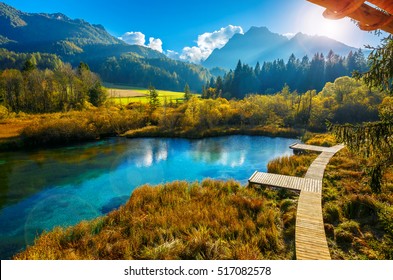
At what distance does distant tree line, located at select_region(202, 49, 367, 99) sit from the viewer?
75688 millimetres

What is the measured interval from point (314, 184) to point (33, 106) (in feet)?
171

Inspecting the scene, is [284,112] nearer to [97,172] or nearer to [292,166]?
[292,166]

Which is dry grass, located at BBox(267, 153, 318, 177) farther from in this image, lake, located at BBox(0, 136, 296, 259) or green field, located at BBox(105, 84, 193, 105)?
green field, located at BBox(105, 84, 193, 105)

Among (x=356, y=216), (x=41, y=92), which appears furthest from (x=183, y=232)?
(x=41, y=92)

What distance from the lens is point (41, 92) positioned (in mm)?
46219

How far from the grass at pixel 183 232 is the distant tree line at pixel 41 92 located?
139 feet

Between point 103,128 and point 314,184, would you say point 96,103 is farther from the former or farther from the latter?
point 314,184

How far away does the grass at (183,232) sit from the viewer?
8023 mm

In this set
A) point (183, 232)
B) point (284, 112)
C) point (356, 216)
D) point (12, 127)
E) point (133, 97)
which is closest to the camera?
point (183, 232)

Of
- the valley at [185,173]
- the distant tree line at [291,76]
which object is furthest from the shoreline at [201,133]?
the distant tree line at [291,76]

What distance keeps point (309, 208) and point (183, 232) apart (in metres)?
5.95

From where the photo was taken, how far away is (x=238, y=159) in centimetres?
2442
